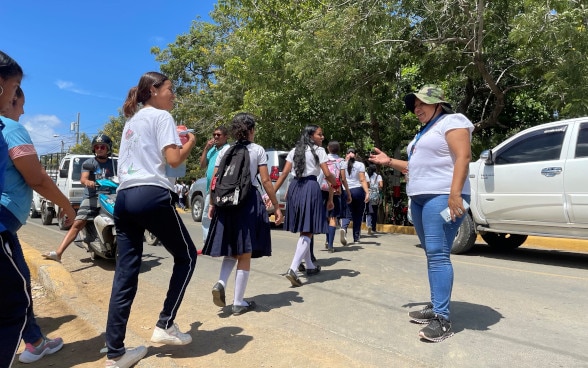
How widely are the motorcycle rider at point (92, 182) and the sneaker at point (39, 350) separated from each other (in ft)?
10.6

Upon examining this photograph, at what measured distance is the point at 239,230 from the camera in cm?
404

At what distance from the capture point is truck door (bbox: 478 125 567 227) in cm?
621

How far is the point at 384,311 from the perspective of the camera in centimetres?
414

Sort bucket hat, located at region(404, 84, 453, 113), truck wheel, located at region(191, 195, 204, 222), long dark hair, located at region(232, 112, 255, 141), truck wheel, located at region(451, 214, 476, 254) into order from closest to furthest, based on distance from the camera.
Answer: bucket hat, located at region(404, 84, 453, 113) < long dark hair, located at region(232, 112, 255, 141) < truck wheel, located at region(451, 214, 476, 254) < truck wheel, located at region(191, 195, 204, 222)

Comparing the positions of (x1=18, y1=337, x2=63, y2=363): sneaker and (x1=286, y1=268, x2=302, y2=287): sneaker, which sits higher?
(x1=286, y1=268, x2=302, y2=287): sneaker

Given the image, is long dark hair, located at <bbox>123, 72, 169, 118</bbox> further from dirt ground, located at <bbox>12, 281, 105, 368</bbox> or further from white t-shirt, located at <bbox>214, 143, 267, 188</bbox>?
dirt ground, located at <bbox>12, 281, 105, 368</bbox>

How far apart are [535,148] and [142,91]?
5.70 m

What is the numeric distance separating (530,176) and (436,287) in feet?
12.7

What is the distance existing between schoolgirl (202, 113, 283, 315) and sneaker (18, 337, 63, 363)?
126 cm

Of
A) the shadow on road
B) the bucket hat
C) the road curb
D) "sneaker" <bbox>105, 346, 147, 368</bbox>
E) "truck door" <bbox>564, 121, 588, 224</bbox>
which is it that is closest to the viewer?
"sneaker" <bbox>105, 346, 147, 368</bbox>

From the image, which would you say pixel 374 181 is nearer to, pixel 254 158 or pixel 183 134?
pixel 254 158

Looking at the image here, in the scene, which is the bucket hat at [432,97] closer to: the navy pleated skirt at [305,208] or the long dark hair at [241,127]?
the long dark hair at [241,127]

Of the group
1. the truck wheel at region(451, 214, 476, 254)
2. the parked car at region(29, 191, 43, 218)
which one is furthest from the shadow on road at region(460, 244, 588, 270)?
the parked car at region(29, 191, 43, 218)

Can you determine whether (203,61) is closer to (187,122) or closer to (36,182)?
(187,122)
